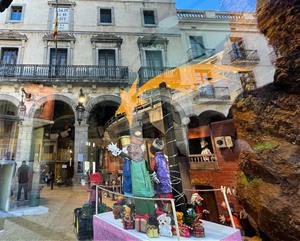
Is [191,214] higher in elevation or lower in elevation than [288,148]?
lower

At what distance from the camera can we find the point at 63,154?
12.1 metres

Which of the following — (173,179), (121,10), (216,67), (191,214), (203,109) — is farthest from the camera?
(121,10)

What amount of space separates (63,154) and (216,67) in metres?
12.1

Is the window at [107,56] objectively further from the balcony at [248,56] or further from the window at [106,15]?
the balcony at [248,56]

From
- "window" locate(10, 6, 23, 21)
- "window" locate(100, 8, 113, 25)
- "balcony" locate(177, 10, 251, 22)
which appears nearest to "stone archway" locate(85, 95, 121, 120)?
"window" locate(100, 8, 113, 25)

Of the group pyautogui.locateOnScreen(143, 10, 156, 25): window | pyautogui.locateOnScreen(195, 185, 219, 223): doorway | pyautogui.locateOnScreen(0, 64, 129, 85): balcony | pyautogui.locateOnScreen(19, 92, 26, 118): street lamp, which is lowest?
pyautogui.locateOnScreen(195, 185, 219, 223): doorway

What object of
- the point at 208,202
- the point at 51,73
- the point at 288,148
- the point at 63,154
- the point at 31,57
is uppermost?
the point at 31,57

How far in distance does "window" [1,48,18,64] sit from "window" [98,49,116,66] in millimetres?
4225

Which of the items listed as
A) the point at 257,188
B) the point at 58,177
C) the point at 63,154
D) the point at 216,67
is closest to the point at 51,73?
the point at 63,154

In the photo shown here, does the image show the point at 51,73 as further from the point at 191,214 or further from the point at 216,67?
the point at 191,214

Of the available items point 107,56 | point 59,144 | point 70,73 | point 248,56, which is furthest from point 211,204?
point 59,144

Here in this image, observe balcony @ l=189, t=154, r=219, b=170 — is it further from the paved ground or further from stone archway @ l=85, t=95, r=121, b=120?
stone archway @ l=85, t=95, r=121, b=120

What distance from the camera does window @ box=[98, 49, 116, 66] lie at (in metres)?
9.44

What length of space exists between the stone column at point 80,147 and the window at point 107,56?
3760 mm
